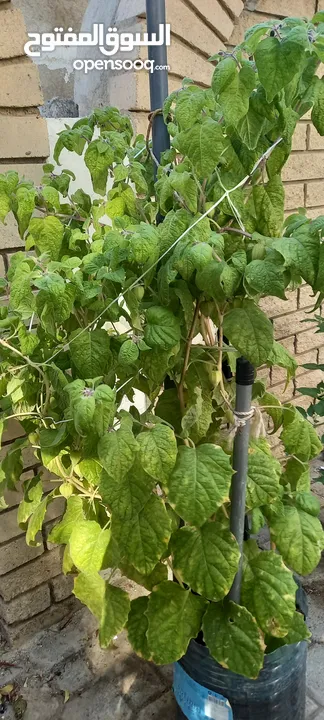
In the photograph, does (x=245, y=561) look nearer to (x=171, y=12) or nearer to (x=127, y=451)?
(x=127, y=451)

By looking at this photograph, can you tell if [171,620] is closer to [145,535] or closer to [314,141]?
[145,535]

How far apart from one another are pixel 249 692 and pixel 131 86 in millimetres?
1750

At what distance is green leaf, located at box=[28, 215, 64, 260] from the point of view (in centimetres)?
112

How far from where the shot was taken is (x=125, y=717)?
1594 mm

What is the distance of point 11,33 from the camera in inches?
57.2

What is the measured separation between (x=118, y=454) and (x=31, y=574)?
1.15m

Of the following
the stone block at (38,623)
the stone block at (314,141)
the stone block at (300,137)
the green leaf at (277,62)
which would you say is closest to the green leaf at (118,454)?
the green leaf at (277,62)

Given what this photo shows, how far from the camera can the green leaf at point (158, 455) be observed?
37.2 inches

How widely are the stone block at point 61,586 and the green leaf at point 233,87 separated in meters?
1.65


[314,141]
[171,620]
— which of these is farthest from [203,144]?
[314,141]

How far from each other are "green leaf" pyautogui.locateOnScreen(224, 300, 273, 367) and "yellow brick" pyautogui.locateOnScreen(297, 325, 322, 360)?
1.82 metres

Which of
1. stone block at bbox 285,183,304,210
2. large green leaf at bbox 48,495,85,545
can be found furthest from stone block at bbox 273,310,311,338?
large green leaf at bbox 48,495,85,545

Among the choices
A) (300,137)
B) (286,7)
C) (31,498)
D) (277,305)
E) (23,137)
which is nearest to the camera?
(31,498)

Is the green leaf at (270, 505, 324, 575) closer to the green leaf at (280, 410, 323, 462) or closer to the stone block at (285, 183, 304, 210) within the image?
the green leaf at (280, 410, 323, 462)
